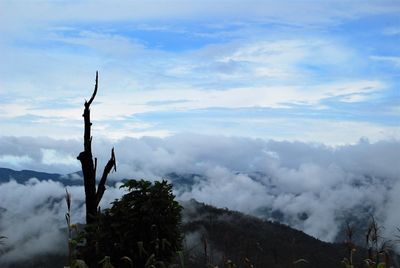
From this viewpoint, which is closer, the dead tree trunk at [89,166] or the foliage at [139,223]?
the foliage at [139,223]

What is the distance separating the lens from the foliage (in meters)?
15.9

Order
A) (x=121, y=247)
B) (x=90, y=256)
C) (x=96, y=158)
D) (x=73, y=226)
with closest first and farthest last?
(x=73, y=226), (x=121, y=247), (x=90, y=256), (x=96, y=158)

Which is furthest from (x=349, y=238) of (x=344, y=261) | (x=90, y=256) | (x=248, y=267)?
(x=90, y=256)

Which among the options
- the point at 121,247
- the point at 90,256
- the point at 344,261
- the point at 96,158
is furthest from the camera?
the point at 96,158

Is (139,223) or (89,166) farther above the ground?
(89,166)

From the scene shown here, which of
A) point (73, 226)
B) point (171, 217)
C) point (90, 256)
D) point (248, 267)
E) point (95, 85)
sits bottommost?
point (90, 256)

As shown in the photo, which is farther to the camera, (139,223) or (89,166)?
(89,166)

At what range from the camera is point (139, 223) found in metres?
16.3

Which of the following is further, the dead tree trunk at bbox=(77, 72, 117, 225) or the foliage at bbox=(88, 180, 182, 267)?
the dead tree trunk at bbox=(77, 72, 117, 225)

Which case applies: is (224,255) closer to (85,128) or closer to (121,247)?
(121,247)

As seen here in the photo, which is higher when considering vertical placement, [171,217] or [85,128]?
[85,128]

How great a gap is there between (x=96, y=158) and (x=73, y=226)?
16.7m

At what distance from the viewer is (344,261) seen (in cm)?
627

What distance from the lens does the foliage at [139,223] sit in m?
15.9
